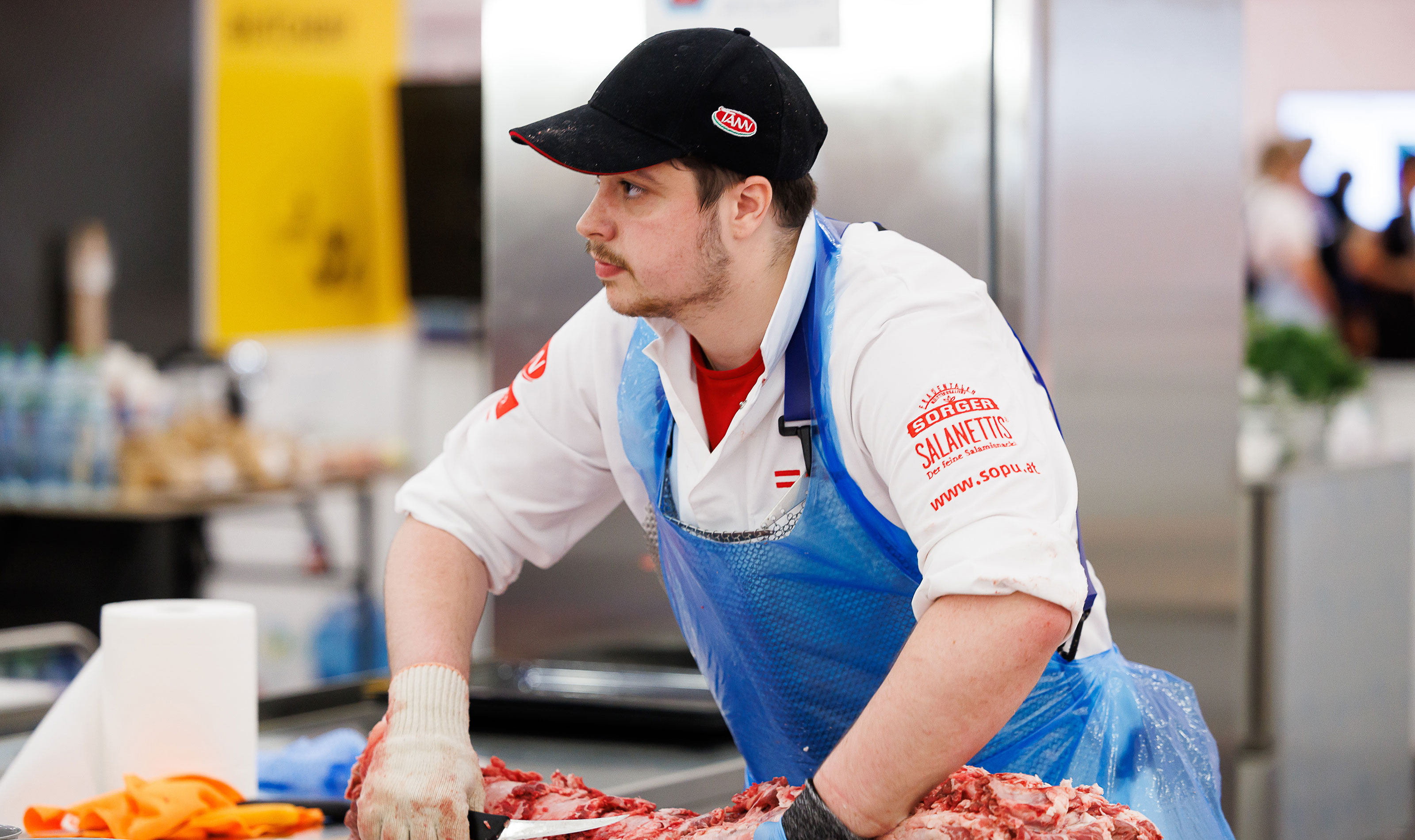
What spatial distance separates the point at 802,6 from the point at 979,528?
1.21 meters

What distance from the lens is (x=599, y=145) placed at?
1.44 metres

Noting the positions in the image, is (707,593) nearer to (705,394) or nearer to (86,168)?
(705,394)

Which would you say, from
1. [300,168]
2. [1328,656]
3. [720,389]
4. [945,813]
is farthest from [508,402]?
[300,168]

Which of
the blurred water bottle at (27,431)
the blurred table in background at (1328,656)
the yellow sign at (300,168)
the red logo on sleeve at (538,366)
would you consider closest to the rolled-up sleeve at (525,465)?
the red logo on sleeve at (538,366)

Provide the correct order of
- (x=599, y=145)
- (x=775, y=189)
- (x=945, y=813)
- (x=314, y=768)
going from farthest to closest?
(x=314, y=768)
(x=775, y=189)
(x=599, y=145)
(x=945, y=813)

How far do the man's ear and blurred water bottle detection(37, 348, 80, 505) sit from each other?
410 centimetres

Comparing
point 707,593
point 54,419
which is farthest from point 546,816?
point 54,419

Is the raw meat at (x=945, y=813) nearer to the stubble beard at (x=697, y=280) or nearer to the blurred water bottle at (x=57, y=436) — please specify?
the stubble beard at (x=697, y=280)

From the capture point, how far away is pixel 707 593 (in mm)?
1644

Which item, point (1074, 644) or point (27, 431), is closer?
point (1074, 644)

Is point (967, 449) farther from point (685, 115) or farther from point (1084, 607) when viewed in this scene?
point (685, 115)

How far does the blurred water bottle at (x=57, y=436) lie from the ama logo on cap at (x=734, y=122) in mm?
4151

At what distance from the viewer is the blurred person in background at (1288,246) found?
255 inches

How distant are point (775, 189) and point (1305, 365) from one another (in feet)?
11.8
